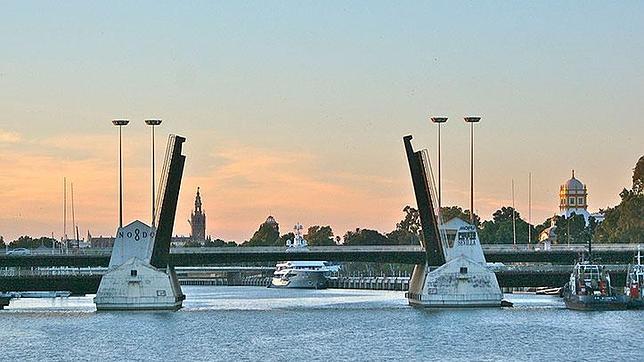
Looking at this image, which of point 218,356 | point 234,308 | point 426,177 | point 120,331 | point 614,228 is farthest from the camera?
point 614,228

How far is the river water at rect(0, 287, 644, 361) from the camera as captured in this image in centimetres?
8531

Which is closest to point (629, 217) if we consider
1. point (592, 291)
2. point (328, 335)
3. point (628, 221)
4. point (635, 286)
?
point (628, 221)

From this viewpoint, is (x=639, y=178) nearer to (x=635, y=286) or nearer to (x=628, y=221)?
Answer: (x=628, y=221)

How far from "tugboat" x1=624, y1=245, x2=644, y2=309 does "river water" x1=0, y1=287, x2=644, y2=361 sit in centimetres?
408

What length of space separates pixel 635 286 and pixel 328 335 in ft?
113

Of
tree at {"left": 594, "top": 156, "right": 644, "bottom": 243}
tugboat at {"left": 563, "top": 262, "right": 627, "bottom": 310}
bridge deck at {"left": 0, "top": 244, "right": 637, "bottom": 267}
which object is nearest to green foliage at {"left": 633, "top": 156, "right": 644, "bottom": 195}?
tree at {"left": 594, "top": 156, "right": 644, "bottom": 243}

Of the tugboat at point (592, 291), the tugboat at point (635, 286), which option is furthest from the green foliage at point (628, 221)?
the tugboat at point (592, 291)

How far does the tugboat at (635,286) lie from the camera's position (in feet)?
404

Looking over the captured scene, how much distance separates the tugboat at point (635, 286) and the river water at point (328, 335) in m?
4.08

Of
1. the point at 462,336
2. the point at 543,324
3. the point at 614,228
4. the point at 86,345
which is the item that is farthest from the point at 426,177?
the point at 614,228

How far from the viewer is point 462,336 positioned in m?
96.1

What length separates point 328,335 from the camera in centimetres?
9819

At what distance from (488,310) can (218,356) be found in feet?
131

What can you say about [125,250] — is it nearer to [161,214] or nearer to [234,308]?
[161,214]
